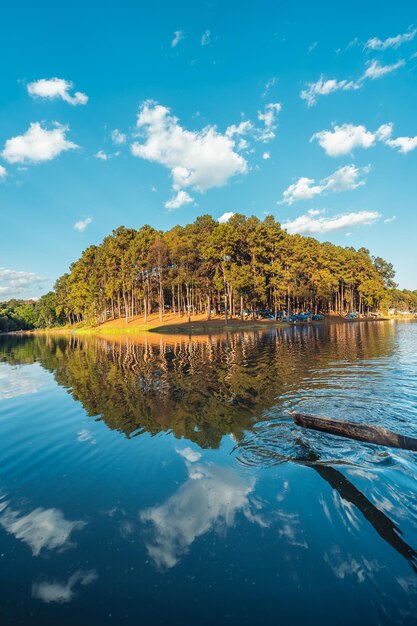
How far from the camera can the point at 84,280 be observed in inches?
3745

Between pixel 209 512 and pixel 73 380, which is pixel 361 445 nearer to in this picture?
Result: pixel 209 512

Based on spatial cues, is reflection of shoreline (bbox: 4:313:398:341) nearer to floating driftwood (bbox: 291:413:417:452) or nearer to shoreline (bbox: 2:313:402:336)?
shoreline (bbox: 2:313:402:336)

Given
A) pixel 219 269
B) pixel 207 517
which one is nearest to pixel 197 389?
pixel 207 517

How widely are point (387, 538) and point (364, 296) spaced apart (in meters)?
111

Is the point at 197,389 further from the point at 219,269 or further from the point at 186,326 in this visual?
the point at 219,269

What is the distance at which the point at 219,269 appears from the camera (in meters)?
68.8

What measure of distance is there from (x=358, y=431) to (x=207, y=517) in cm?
456

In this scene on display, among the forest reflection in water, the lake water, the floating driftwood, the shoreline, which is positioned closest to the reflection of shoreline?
the shoreline

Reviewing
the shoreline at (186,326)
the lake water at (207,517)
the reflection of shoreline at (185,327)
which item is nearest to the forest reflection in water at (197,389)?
the lake water at (207,517)

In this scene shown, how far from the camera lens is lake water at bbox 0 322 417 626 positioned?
4387mm

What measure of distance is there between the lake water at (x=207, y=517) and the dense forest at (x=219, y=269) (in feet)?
176

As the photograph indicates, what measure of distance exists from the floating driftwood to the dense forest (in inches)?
2157

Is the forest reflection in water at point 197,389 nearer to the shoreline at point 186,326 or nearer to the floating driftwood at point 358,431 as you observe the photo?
the floating driftwood at point 358,431

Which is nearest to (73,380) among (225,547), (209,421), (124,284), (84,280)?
(209,421)
